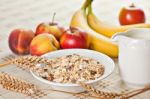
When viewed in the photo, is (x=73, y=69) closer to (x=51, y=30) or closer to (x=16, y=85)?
(x=16, y=85)

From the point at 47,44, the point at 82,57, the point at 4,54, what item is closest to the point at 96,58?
the point at 82,57

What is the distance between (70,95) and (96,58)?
0.54 feet

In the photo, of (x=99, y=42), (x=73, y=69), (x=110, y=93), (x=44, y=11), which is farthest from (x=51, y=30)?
(x=44, y=11)

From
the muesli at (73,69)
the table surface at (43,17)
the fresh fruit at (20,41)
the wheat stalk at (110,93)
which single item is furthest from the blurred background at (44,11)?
the wheat stalk at (110,93)

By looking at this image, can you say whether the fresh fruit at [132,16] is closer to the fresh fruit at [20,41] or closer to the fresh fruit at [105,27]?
the fresh fruit at [105,27]

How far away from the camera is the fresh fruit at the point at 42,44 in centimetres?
101

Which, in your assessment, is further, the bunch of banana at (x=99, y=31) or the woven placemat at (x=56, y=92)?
the bunch of banana at (x=99, y=31)

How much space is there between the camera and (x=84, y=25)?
1114 millimetres

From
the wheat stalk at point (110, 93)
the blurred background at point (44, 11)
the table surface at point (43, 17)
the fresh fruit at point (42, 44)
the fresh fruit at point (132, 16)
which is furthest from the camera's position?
the blurred background at point (44, 11)

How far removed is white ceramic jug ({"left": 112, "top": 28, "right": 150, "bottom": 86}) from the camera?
2.74ft

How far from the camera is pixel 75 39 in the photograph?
1.03 meters

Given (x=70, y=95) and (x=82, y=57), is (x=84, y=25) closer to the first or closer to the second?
(x=82, y=57)

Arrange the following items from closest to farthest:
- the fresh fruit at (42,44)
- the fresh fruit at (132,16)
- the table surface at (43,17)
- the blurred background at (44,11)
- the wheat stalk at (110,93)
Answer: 1. the wheat stalk at (110,93)
2. the table surface at (43,17)
3. the fresh fruit at (42,44)
4. the fresh fruit at (132,16)
5. the blurred background at (44,11)

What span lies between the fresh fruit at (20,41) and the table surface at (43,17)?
1.3 inches
